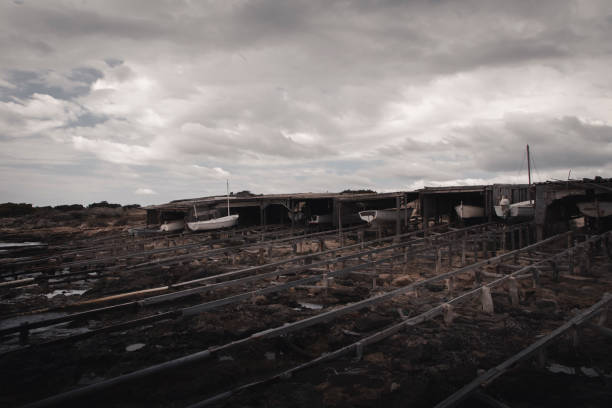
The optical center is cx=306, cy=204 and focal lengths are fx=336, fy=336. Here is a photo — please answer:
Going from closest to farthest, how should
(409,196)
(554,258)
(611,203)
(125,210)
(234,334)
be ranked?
(234,334), (554,258), (611,203), (409,196), (125,210)

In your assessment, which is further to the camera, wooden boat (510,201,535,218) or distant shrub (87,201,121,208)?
distant shrub (87,201,121,208)

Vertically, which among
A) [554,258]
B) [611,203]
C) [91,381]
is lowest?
[91,381]

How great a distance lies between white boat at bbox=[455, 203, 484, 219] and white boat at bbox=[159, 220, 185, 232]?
24168 mm

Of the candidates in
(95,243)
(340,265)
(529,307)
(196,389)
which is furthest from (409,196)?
(95,243)

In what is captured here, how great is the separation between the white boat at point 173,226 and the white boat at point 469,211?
2417cm

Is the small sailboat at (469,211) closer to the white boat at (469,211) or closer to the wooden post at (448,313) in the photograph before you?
the white boat at (469,211)

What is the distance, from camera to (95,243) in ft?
83.5

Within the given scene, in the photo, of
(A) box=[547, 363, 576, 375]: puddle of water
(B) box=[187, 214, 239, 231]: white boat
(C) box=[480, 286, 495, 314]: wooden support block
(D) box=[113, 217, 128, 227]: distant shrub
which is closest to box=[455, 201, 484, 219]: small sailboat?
(C) box=[480, 286, 495, 314]: wooden support block

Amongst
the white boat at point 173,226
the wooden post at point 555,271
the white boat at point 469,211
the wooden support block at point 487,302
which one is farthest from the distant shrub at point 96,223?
the wooden post at point 555,271

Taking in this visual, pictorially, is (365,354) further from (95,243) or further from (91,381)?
(95,243)

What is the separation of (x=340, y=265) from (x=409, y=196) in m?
9.68

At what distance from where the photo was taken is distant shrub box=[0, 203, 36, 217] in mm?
57344

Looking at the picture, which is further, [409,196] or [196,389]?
[409,196]

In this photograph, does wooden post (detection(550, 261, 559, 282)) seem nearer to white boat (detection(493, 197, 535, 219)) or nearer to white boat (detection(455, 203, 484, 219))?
white boat (detection(493, 197, 535, 219))
